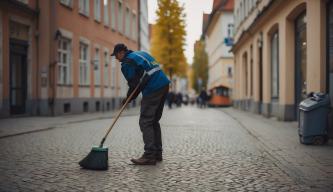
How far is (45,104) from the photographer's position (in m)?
22.2

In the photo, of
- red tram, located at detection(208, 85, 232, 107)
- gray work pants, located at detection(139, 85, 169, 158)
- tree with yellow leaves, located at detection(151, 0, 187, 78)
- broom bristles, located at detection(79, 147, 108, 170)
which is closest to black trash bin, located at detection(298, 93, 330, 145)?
gray work pants, located at detection(139, 85, 169, 158)

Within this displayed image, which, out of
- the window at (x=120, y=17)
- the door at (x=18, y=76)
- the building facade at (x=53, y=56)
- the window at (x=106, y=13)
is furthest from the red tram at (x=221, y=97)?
the door at (x=18, y=76)

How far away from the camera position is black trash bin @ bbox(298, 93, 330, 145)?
10289 millimetres

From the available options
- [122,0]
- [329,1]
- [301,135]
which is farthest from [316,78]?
[122,0]

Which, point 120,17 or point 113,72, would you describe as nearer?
point 113,72

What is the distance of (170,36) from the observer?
1989 inches

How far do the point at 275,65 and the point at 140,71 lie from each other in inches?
606

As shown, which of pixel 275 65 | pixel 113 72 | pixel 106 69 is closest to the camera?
pixel 275 65

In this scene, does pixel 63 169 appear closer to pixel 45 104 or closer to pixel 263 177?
pixel 263 177

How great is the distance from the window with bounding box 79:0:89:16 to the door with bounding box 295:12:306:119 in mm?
12543

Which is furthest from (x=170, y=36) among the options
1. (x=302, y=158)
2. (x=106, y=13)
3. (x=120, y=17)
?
(x=302, y=158)

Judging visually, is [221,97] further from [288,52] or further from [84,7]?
[288,52]

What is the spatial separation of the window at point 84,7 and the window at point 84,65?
5.64 feet

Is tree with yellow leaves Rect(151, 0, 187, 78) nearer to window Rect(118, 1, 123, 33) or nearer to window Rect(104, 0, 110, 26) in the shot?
window Rect(118, 1, 123, 33)
